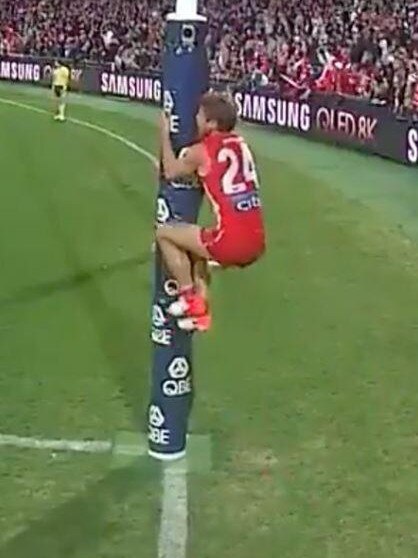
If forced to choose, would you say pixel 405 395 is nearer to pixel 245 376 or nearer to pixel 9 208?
pixel 245 376

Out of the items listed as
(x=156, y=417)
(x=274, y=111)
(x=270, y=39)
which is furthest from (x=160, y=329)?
(x=270, y=39)

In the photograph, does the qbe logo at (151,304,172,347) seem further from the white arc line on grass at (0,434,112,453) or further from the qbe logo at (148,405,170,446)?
the white arc line on grass at (0,434,112,453)

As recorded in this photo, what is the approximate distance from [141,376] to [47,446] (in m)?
1.87

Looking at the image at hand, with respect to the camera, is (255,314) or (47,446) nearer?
(47,446)

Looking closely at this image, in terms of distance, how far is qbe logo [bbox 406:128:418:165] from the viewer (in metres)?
24.7

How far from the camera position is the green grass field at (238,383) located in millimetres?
7414

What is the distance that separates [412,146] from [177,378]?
17542 millimetres

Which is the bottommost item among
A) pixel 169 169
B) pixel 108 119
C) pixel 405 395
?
pixel 108 119

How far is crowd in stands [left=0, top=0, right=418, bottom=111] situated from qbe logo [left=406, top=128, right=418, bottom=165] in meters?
1.04

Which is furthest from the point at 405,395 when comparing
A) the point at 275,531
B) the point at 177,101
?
the point at 177,101

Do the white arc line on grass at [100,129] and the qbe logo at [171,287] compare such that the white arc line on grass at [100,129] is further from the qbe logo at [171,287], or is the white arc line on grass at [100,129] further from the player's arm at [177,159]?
the player's arm at [177,159]

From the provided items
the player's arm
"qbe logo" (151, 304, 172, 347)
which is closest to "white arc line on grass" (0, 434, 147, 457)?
Result: "qbe logo" (151, 304, 172, 347)

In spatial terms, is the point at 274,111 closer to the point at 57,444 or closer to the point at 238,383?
the point at 238,383

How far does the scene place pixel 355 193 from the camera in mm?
21797
